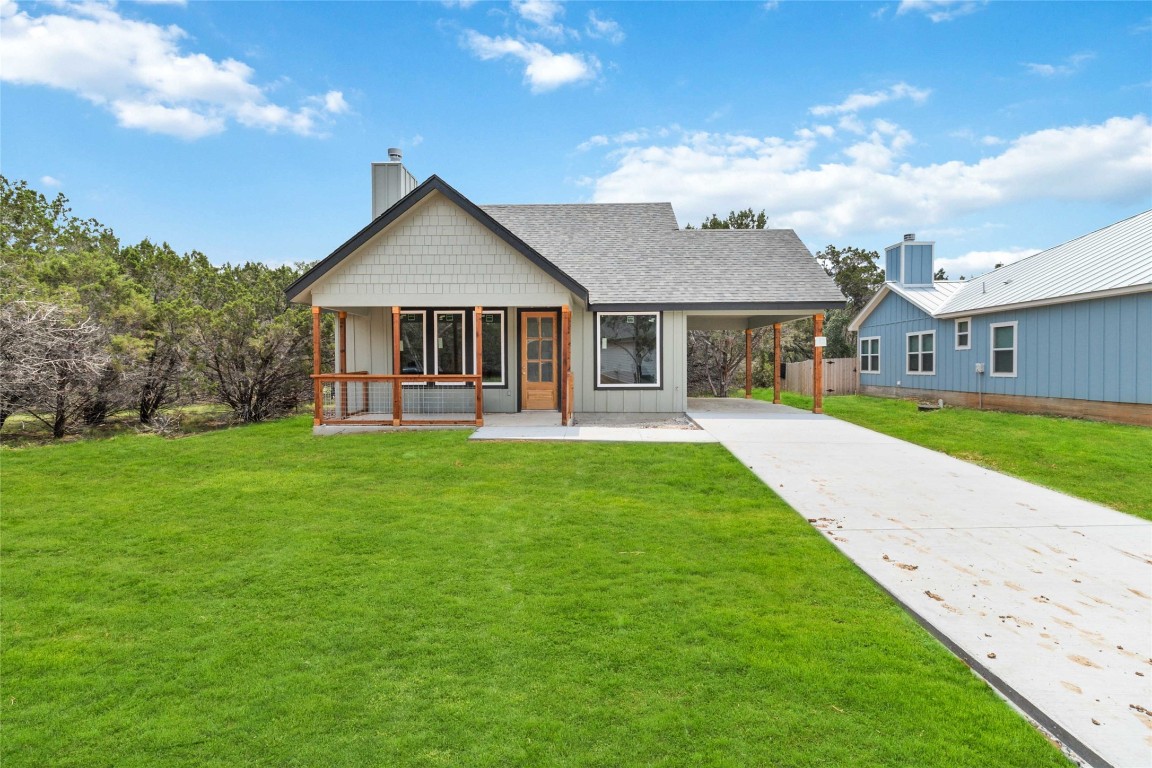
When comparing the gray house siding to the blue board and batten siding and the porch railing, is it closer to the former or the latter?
the porch railing

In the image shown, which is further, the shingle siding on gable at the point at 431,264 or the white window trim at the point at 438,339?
the white window trim at the point at 438,339

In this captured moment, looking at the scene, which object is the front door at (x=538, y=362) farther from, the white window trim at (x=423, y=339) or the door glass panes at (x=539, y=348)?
the white window trim at (x=423, y=339)

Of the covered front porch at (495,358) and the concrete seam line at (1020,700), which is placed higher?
the covered front porch at (495,358)

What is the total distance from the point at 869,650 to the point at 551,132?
18107mm

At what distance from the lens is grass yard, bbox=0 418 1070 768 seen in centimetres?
254

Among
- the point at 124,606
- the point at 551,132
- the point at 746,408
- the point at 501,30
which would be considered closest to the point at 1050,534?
the point at 124,606

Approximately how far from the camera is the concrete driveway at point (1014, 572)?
2855 mm

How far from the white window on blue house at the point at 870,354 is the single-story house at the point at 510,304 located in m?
9.03

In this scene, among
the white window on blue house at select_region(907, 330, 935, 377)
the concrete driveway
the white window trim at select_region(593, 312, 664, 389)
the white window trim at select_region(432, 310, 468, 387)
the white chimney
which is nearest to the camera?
the concrete driveway

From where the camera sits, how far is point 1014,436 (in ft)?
36.1

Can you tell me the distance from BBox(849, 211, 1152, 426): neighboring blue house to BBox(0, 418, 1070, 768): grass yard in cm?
1165

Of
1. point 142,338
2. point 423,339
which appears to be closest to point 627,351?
point 423,339

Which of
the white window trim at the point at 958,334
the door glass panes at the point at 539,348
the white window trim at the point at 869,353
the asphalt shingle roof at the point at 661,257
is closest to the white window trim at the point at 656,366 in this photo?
the asphalt shingle roof at the point at 661,257

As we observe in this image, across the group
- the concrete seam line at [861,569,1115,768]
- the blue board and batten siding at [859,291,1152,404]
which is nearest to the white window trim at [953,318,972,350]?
the blue board and batten siding at [859,291,1152,404]
